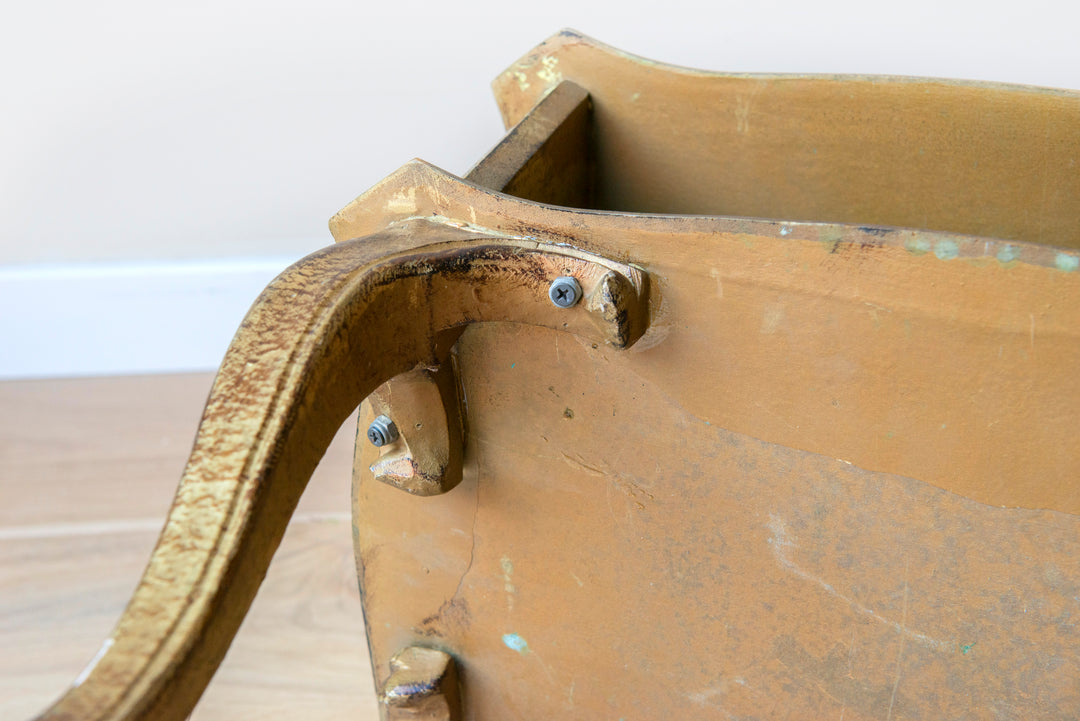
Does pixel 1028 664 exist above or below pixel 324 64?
below

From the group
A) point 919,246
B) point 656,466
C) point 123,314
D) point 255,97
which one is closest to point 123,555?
point 123,314

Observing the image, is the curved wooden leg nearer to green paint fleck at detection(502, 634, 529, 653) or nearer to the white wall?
green paint fleck at detection(502, 634, 529, 653)

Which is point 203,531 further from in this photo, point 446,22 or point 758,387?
point 446,22

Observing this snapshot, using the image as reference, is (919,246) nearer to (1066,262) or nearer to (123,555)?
(1066,262)

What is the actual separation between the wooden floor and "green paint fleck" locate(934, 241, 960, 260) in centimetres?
72

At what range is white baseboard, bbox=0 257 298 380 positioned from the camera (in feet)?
4.71

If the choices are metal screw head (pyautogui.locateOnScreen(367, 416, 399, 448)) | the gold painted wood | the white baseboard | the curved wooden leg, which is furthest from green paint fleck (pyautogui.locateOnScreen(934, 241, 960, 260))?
the white baseboard

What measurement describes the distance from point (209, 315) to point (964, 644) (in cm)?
116

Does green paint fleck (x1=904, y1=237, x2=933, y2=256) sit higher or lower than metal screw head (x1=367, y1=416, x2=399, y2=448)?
higher

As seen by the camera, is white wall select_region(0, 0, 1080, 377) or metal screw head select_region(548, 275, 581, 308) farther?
white wall select_region(0, 0, 1080, 377)

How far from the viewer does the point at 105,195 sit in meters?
1.40

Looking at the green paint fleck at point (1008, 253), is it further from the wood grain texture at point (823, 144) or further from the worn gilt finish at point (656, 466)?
the wood grain texture at point (823, 144)

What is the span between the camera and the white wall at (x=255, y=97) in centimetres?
117

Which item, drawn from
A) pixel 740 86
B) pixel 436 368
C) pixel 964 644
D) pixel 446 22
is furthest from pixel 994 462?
pixel 446 22
